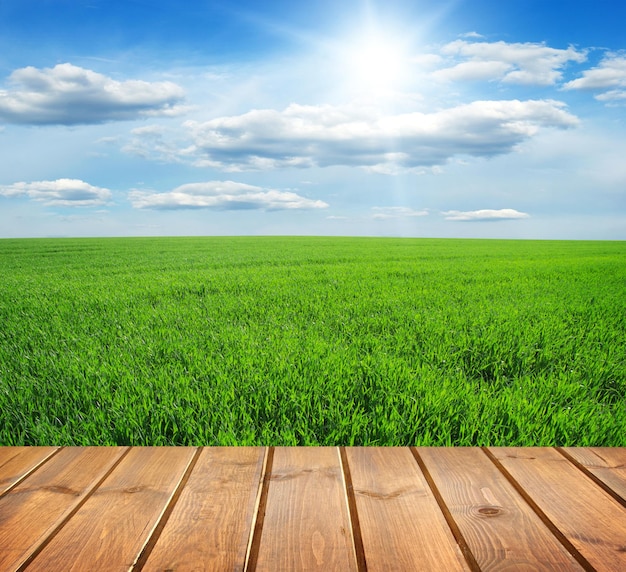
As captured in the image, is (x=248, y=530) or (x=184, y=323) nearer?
(x=248, y=530)

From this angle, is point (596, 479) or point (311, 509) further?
point (596, 479)

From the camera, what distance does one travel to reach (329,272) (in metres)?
12.7

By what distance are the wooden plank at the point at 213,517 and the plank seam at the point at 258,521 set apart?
14 mm

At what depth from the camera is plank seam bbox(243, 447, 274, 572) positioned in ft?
5.06

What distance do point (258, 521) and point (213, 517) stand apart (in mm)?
167

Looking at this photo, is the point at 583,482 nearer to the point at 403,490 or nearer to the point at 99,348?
the point at 403,490

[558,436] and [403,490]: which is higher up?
[403,490]

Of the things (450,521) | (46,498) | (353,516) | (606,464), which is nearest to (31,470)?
(46,498)

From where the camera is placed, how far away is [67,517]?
1816 mm

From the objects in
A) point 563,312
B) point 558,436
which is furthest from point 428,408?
point 563,312

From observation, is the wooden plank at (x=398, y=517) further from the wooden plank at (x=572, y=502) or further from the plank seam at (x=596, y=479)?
the plank seam at (x=596, y=479)

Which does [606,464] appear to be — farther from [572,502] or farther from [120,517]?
[120,517]

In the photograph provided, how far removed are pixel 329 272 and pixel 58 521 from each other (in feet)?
36.3

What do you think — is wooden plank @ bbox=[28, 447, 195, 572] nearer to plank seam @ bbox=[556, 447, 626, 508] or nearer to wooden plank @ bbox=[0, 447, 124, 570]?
wooden plank @ bbox=[0, 447, 124, 570]
